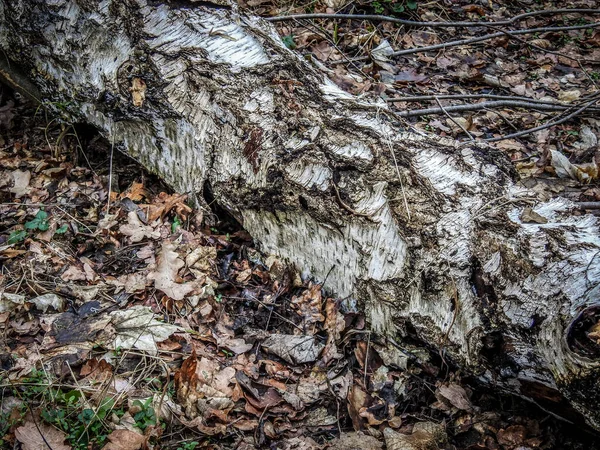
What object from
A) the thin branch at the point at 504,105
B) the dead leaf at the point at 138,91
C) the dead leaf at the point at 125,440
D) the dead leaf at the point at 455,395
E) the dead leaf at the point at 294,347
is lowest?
the dead leaf at the point at 455,395

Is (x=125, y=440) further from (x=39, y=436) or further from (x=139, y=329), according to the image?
(x=139, y=329)

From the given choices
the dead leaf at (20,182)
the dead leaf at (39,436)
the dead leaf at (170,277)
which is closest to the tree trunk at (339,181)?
the dead leaf at (170,277)

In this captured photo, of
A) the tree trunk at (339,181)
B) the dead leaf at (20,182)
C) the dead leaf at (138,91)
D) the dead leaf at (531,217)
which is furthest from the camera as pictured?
the dead leaf at (20,182)

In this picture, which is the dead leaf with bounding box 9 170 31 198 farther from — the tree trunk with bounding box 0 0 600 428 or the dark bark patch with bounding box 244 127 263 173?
the dark bark patch with bounding box 244 127 263 173

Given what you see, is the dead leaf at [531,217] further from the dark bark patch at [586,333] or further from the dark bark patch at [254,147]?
the dark bark patch at [254,147]

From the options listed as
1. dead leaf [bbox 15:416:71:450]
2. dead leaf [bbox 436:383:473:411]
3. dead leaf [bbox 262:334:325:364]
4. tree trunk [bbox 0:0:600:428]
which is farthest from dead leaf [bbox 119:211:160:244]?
dead leaf [bbox 436:383:473:411]

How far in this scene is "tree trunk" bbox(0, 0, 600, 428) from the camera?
75.2 inches

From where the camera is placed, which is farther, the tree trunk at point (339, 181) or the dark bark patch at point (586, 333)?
the tree trunk at point (339, 181)

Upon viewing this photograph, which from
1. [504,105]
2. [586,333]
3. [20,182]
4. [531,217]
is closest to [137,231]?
[20,182]

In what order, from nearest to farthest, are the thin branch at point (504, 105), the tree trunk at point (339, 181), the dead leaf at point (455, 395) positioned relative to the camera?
the tree trunk at point (339, 181) → the dead leaf at point (455, 395) → the thin branch at point (504, 105)

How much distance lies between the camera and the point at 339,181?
2.38 metres

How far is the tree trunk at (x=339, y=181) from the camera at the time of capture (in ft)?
6.26

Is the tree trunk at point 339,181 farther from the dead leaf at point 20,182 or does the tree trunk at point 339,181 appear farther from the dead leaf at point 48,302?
the dead leaf at point 48,302

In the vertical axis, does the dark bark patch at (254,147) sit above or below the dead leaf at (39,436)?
A: above
